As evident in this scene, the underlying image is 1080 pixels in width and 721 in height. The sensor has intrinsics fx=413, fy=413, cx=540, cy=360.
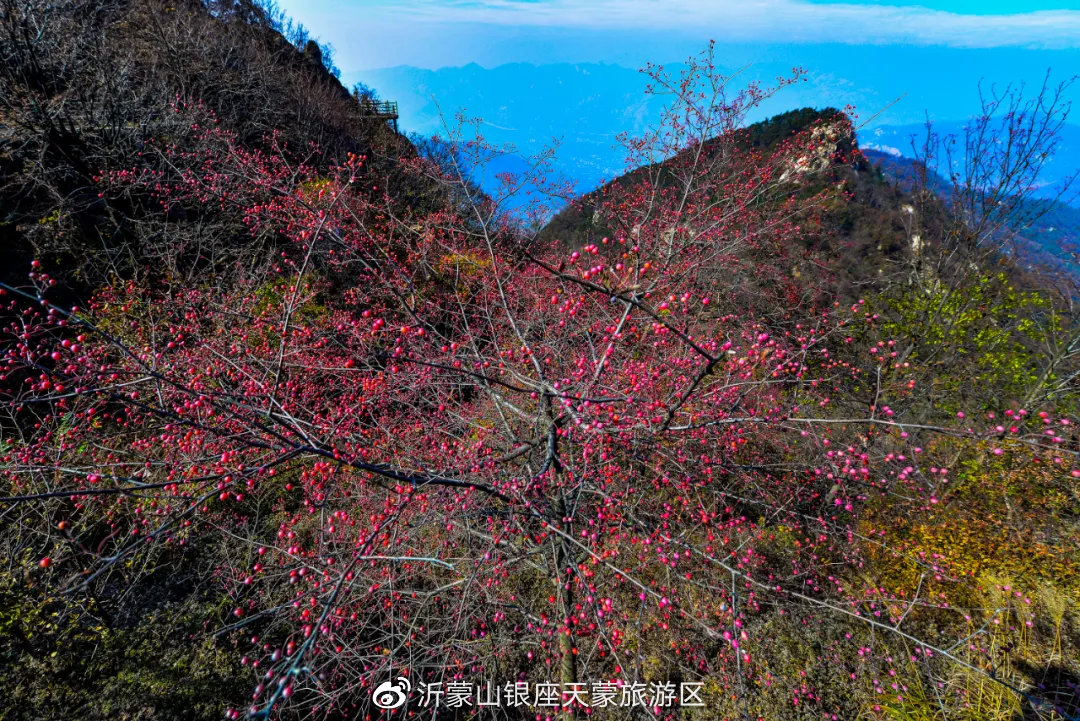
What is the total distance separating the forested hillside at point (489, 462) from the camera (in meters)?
3.74

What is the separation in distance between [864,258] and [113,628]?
29050 millimetres

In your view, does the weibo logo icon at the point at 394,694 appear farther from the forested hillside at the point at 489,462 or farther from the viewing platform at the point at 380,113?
the viewing platform at the point at 380,113

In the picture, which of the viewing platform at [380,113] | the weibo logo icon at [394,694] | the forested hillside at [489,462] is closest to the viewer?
the forested hillside at [489,462]

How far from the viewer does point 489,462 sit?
3568 mm

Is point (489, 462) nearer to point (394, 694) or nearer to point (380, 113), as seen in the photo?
point (394, 694)

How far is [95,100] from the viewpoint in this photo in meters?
10.2

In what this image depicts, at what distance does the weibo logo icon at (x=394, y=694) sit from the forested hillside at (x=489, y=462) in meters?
0.18

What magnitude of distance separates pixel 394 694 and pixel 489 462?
421 centimetres

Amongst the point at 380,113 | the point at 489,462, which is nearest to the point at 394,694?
the point at 489,462

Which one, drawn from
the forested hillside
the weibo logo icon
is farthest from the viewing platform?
the weibo logo icon

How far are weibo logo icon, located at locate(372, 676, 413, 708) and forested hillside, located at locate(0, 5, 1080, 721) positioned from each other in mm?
180

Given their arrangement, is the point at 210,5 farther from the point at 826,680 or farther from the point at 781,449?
the point at 826,680

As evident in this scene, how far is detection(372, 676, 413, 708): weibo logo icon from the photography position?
5.21 meters

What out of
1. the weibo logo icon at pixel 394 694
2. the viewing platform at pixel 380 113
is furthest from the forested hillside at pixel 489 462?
the viewing platform at pixel 380 113
